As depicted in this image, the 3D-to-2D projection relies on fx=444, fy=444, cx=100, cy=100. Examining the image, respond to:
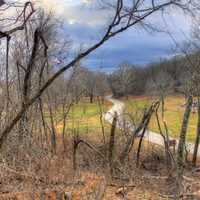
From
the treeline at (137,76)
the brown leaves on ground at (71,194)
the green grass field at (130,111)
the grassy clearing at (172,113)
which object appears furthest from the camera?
the treeline at (137,76)

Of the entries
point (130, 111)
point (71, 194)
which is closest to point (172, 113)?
point (130, 111)

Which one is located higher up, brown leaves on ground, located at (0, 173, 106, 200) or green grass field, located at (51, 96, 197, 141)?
brown leaves on ground, located at (0, 173, 106, 200)

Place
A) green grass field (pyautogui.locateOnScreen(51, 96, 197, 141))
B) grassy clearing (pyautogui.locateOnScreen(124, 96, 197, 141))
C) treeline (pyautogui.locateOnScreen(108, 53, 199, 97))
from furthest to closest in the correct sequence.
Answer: treeline (pyautogui.locateOnScreen(108, 53, 199, 97)), grassy clearing (pyautogui.locateOnScreen(124, 96, 197, 141)), green grass field (pyautogui.locateOnScreen(51, 96, 197, 141))

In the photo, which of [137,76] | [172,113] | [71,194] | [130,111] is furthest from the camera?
[137,76]

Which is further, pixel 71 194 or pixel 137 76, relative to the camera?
pixel 137 76

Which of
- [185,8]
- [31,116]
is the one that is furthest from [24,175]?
[31,116]

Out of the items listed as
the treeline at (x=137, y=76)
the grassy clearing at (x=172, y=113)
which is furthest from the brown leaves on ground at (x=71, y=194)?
the treeline at (x=137, y=76)

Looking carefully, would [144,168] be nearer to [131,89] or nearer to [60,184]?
[60,184]

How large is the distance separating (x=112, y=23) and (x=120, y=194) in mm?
4575

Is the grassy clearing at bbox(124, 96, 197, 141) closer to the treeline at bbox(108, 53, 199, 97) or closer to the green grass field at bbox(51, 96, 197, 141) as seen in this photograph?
the green grass field at bbox(51, 96, 197, 141)

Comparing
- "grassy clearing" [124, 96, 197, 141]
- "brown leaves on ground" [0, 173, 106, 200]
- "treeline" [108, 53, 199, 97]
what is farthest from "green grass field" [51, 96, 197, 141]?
"brown leaves on ground" [0, 173, 106, 200]

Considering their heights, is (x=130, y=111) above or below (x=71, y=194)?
below

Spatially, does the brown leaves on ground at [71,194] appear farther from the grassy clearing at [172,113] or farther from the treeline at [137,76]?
the treeline at [137,76]

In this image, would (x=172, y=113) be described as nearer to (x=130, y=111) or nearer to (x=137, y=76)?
(x=130, y=111)
